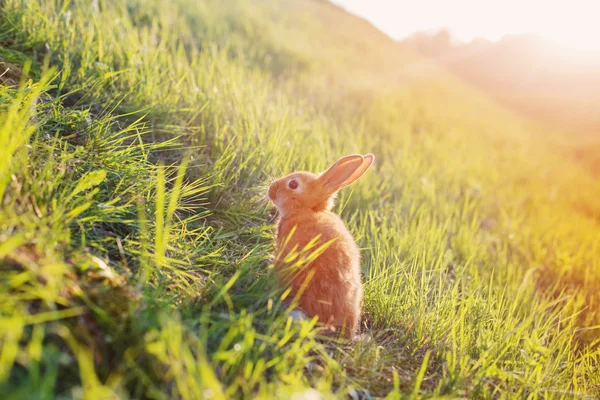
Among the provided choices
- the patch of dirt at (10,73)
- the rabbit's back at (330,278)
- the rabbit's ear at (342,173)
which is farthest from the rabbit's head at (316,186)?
the patch of dirt at (10,73)

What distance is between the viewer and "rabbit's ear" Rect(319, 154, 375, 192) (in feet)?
10.0

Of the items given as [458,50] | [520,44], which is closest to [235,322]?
[520,44]

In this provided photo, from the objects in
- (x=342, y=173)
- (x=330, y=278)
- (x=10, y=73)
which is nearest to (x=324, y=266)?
(x=330, y=278)

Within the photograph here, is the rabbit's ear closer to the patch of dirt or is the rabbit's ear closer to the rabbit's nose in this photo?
the rabbit's nose

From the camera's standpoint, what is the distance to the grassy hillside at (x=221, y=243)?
1635 millimetres

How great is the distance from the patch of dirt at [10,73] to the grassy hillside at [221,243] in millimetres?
61

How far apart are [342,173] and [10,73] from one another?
2.30 metres

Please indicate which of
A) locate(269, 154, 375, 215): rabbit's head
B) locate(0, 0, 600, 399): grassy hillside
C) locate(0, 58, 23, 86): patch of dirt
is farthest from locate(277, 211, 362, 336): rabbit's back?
locate(0, 58, 23, 86): patch of dirt

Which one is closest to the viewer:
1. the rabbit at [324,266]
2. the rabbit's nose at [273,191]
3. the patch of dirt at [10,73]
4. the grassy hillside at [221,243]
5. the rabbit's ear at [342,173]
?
the grassy hillside at [221,243]

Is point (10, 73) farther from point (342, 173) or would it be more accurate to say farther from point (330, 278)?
point (330, 278)

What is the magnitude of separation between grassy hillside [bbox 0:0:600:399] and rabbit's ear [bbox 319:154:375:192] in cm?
47

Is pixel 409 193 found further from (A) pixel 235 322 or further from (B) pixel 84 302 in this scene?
(B) pixel 84 302

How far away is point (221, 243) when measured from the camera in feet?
9.37

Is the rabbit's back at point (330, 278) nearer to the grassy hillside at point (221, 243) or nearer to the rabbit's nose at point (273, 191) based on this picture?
the grassy hillside at point (221, 243)
